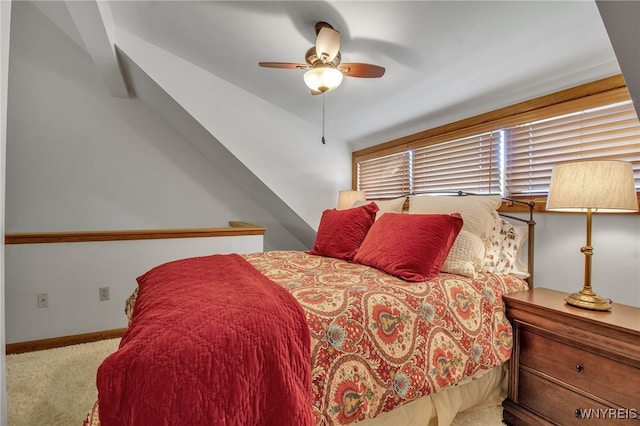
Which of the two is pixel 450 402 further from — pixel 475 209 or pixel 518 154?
pixel 518 154

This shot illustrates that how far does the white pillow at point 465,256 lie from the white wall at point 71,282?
236cm

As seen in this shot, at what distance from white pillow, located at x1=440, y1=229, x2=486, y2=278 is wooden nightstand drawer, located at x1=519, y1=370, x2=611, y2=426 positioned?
56cm

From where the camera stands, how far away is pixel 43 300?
92.4 inches

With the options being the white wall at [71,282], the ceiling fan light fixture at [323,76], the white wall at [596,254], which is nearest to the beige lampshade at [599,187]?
the white wall at [596,254]

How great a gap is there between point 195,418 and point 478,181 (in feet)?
7.66

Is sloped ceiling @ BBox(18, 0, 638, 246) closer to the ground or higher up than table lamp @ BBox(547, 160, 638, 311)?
higher up

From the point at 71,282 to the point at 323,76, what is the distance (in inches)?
98.9

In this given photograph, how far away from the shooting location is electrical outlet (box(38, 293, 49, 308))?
2.34 m

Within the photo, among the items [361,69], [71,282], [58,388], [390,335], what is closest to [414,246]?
[390,335]

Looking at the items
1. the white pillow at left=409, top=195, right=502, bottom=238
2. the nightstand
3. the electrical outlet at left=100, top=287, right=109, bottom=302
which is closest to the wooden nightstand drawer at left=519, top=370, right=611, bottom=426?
the nightstand

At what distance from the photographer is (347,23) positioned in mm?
1784

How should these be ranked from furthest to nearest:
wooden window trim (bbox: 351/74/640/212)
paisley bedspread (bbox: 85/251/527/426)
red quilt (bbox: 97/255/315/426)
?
1. wooden window trim (bbox: 351/74/640/212)
2. paisley bedspread (bbox: 85/251/527/426)
3. red quilt (bbox: 97/255/315/426)

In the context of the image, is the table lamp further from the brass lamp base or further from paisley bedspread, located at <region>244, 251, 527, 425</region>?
paisley bedspread, located at <region>244, 251, 527, 425</region>

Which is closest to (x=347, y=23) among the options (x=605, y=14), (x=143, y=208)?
(x=605, y=14)
